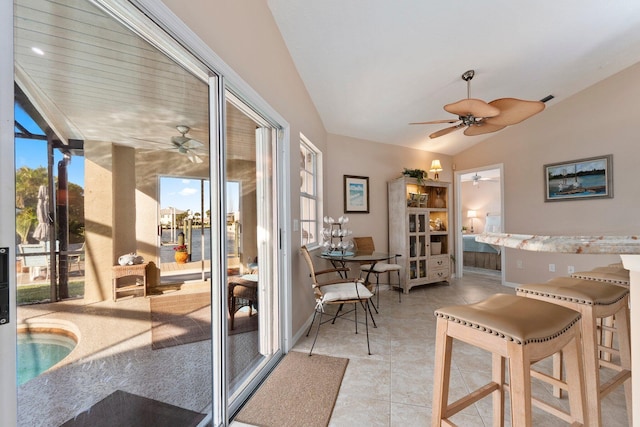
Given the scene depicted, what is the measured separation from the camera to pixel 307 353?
2.22m

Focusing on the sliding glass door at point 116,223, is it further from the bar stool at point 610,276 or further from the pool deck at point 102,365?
the bar stool at point 610,276

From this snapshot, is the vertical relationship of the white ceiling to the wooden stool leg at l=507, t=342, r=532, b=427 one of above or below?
above

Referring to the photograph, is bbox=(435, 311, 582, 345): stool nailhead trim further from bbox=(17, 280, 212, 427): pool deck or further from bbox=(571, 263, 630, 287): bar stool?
bbox=(17, 280, 212, 427): pool deck

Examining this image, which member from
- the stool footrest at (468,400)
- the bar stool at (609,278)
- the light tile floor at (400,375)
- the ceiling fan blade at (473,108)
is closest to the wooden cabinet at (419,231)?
the light tile floor at (400,375)

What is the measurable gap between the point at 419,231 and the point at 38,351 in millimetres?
4223

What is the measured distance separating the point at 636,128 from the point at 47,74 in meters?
5.31

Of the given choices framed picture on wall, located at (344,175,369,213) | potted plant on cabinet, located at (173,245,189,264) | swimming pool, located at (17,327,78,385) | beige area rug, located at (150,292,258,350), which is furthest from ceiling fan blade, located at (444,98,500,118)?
swimming pool, located at (17,327,78,385)

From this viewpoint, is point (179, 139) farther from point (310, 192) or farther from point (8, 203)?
point (310, 192)

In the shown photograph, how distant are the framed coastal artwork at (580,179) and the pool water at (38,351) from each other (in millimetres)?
5262

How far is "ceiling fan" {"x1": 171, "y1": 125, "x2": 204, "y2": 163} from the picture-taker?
1.31 meters

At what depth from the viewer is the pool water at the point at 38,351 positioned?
70cm

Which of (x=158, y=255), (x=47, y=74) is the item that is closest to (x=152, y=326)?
(x=158, y=255)

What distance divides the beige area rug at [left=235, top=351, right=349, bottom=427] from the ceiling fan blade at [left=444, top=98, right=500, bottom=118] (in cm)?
226

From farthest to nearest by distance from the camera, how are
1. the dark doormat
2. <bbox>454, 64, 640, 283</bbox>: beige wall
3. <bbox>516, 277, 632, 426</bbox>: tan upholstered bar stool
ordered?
1. <bbox>454, 64, 640, 283</bbox>: beige wall
2. <bbox>516, 277, 632, 426</bbox>: tan upholstered bar stool
3. the dark doormat
